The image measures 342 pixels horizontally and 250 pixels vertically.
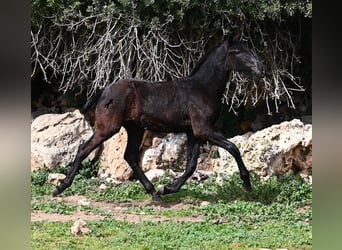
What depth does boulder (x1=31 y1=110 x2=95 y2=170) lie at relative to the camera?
4.43 m

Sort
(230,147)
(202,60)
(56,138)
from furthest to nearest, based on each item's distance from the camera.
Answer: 1. (56,138)
2. (202,60)
3. (230,147)

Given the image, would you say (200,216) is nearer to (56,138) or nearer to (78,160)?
(78,160)

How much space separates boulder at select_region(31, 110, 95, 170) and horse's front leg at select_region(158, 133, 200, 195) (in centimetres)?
65

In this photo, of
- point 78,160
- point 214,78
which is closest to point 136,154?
point 78,160

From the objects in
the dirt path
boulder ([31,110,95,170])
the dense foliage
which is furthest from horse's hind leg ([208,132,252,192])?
boulder ([31,110,95,170])

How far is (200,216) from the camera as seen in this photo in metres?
Answer: 4.28

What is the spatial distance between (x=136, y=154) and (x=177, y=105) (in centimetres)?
49

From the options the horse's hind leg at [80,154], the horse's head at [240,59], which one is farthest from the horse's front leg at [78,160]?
the horse's head at [240,59]

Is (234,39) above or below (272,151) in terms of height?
above

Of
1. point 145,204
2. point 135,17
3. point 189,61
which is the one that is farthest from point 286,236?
point 135,17

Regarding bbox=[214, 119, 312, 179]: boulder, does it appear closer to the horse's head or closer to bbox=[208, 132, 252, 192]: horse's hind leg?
bbox=[208, 132, 252, 192]: horse's hind leg
